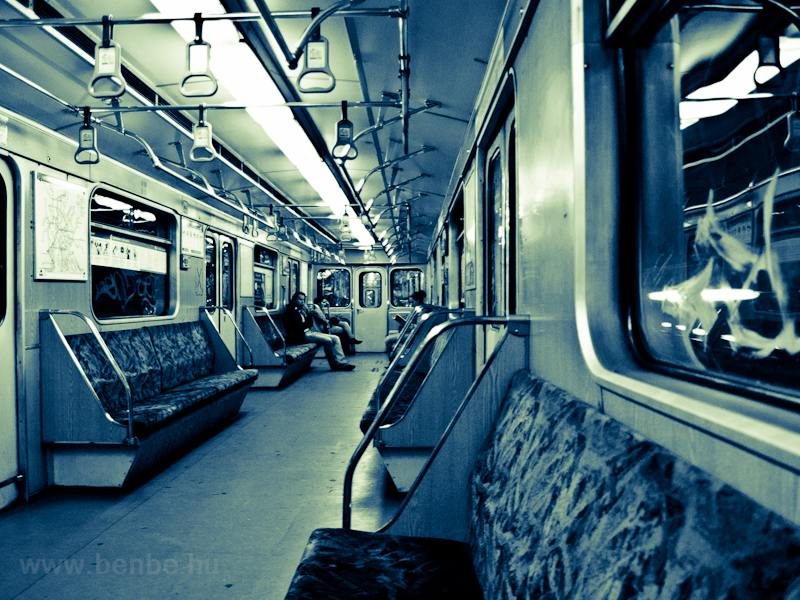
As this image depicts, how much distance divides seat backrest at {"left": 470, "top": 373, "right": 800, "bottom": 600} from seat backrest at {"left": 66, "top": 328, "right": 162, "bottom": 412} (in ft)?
10.2

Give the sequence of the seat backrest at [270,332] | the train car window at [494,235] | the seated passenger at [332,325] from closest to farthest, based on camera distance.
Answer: the train car window at [494,235]
the seat backrest at [270,332]
the seated passenger at [332,325]

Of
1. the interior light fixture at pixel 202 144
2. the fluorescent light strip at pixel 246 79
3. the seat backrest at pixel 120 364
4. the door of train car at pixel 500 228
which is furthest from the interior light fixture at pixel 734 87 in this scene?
the seat backrest at pixel 120 364

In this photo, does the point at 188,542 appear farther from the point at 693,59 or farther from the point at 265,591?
the point at 693,59

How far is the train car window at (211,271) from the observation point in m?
6.49

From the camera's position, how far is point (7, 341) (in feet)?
9.87

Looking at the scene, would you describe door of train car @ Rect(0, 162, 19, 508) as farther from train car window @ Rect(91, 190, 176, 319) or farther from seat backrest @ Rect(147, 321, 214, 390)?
seat backrest @ Rect(147, 321, 214, 390)

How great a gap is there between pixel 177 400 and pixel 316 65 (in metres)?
2.77

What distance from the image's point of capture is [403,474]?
3.17 meters

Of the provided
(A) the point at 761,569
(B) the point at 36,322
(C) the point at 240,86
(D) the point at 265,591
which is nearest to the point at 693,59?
(A) the point at 761,569

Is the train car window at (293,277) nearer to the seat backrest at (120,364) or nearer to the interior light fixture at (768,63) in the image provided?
the seat backrest at (120,364)

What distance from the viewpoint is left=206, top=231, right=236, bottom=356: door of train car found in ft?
21.5

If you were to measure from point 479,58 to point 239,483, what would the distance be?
2915 millimetres

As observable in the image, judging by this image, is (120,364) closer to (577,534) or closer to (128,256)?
(128,256)

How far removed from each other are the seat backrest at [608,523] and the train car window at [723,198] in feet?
0.62
